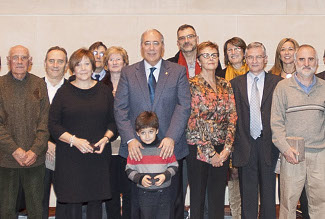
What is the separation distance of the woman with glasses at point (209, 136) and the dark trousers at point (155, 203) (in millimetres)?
425

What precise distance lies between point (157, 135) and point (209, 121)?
487 millimetres

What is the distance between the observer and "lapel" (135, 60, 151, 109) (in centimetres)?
Result: 414

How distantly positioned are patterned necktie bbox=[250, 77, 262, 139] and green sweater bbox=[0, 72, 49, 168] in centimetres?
185

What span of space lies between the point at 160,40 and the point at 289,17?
271 centimetres

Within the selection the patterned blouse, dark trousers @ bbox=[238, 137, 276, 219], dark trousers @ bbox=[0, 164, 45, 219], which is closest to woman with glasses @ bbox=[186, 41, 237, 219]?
the patterned blouse

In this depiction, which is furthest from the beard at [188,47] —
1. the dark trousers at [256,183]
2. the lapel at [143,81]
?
the dark trousers at [256,183]

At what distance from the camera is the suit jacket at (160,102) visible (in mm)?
4086

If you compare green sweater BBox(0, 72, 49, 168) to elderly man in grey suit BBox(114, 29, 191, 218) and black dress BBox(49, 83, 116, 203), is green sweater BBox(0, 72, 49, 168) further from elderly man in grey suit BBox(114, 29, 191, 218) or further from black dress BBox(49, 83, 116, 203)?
elderly man in grey suit BBox(114, 29, 191, 218)

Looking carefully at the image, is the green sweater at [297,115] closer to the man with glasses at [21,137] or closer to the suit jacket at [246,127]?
Result: the suit jacket at [246,127]

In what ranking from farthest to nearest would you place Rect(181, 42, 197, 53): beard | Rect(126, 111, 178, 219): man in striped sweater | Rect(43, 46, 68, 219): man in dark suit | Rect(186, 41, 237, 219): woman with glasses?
Rect(181, 42, 197, 53): beard, Rect(43, 46, 68, 219): man in dark suit, Rect(186, 41, 237, 219): woman with glasses, Rect(126, 111, 178, 219): man in striped sweater

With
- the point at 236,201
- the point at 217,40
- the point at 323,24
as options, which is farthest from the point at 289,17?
the point at 236,201

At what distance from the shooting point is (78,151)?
402 centimetres

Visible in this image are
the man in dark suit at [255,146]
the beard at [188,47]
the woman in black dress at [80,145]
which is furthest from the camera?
the beard at [188,47]

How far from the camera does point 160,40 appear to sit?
4254 millimetres
